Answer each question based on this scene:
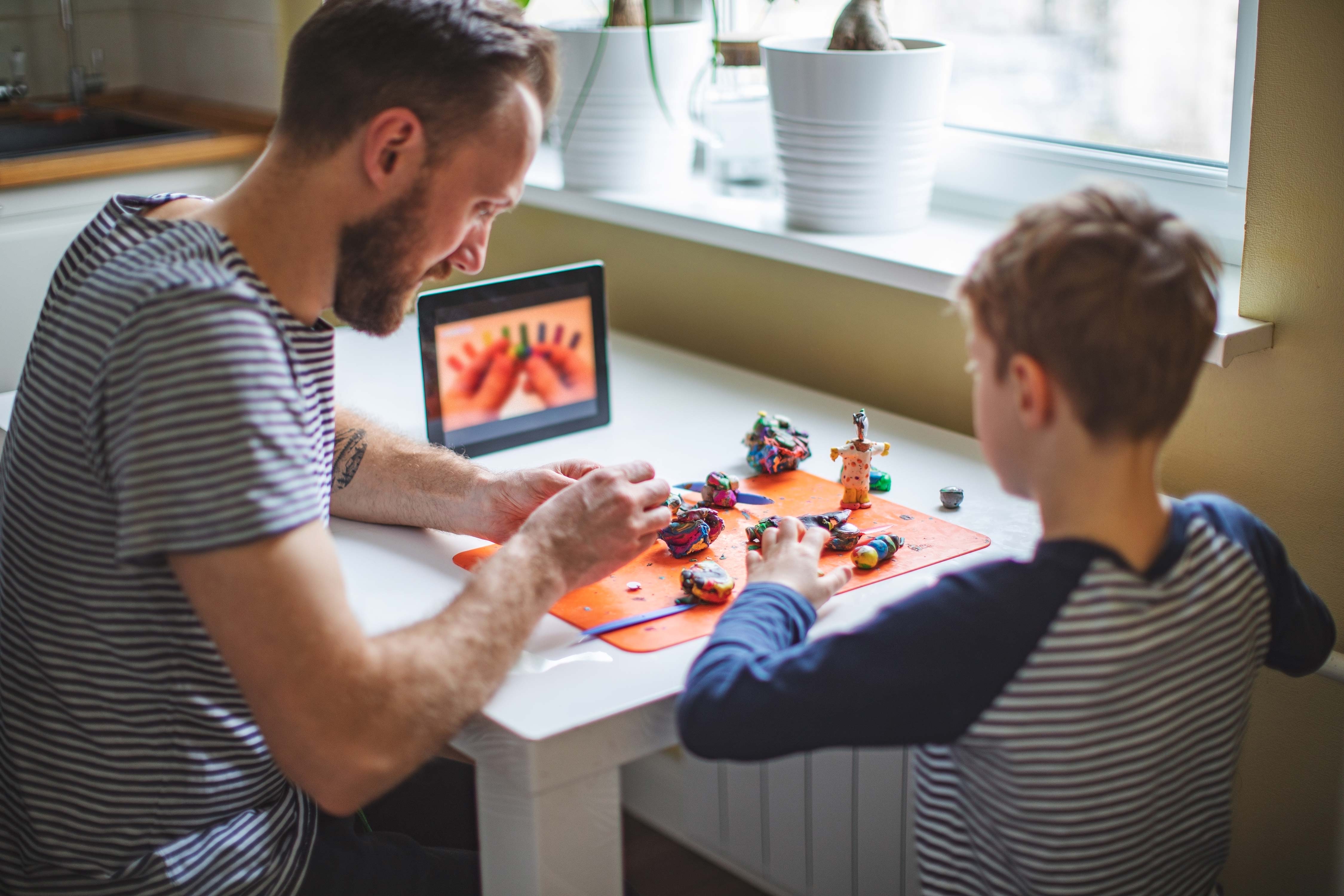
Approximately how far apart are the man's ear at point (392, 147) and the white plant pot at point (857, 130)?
73 cm

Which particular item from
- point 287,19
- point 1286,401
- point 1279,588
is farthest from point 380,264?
point 287,19

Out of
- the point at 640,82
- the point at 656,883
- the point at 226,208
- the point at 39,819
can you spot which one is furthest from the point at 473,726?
the point at 640,82

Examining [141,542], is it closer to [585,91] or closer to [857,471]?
[857,471]

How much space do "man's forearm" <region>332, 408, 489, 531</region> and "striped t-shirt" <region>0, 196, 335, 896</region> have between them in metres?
0.27

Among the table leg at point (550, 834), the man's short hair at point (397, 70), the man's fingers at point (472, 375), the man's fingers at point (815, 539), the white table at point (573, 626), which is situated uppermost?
the man's short hair at point (397, 70)

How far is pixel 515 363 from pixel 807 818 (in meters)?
0.66

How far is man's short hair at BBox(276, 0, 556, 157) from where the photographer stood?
0.91m

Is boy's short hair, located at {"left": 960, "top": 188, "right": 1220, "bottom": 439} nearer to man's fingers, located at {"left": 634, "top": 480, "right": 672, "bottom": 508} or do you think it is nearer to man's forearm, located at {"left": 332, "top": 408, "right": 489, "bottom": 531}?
man's fingers, located at {"left": 634, "top": 480, "right": 672, "bottom": 508}

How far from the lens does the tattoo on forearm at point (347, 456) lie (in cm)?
125

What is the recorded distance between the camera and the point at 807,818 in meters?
1.52

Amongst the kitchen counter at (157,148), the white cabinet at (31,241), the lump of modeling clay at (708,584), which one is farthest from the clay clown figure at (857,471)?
the white cabinet at (31,241)

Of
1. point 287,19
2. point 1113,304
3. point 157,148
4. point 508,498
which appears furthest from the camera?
point 287,19

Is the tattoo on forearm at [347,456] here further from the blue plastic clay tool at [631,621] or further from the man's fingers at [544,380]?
the blue plastic clay tool at [631,621]

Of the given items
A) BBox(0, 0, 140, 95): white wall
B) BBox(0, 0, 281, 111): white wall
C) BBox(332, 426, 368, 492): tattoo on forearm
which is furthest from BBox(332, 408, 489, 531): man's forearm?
BBox(0, 0, 140, 95): white wall
